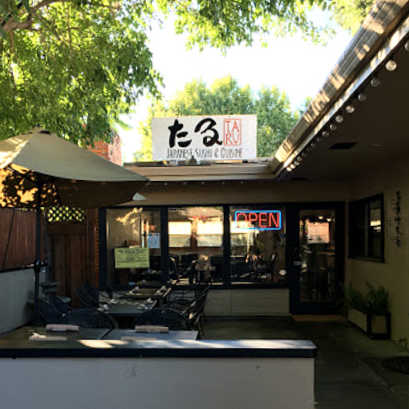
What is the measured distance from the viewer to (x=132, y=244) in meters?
9.66

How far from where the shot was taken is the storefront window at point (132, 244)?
9578 mm

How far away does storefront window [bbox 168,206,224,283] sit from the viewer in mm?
9461

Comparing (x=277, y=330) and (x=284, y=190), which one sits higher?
(x=284, y=190)

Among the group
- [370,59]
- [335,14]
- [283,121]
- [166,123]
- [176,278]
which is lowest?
[176,278]

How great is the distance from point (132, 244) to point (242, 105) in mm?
23992

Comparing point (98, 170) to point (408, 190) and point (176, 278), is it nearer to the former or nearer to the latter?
point (408, 190)

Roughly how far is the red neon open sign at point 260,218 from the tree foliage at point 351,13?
10.7 m

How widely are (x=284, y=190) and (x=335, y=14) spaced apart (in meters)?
13.9

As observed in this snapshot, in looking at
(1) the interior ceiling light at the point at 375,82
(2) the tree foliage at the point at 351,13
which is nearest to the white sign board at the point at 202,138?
(1) the interior ceiling light at the point at 375,82

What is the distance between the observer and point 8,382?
8.91 ft

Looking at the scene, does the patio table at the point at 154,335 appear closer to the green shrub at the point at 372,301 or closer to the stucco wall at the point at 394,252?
the stucco wall at the point at 394,252

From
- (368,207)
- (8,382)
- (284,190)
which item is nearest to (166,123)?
(284,190)

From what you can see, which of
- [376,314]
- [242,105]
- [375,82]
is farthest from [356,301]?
[242,105]

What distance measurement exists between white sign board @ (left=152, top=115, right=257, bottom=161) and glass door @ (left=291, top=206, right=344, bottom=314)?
1.83 m
